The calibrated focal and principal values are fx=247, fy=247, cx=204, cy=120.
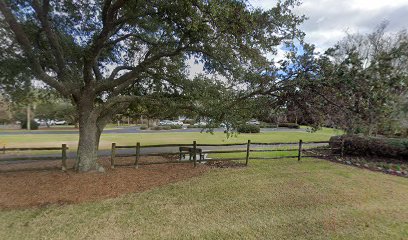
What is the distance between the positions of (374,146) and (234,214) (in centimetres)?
1222

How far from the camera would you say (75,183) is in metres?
7.81

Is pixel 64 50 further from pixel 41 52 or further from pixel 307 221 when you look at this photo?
pixel 307 221

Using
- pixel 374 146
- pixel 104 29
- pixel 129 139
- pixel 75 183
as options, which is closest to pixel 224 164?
pixel 75 183

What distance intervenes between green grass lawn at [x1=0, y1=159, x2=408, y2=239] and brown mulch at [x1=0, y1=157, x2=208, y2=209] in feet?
1.74

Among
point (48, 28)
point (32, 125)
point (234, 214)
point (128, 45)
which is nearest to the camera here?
point (234, 214)

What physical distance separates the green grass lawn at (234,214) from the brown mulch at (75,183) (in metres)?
0.53

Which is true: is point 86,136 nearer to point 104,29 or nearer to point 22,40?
point 22,40

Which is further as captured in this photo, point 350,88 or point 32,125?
point 32,125

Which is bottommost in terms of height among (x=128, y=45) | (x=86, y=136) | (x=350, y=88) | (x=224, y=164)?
(x=224, y=164)

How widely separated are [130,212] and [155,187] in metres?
2.07

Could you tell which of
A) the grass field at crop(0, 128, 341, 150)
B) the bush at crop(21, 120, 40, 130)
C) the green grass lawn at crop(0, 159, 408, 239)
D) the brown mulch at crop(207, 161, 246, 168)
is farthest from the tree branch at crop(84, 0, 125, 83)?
the bush at crop(21, 120, 40, 130)

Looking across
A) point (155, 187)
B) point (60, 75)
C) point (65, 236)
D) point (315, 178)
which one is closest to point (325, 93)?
point (315, 178)

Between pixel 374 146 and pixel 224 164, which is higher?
pixel 374 146

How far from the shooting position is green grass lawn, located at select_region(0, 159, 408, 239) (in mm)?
4883
